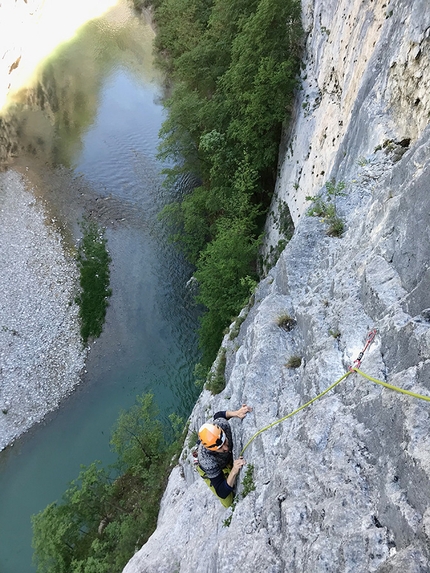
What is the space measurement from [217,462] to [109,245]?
18083mm

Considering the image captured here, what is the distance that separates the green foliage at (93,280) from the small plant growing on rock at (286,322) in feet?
45.1

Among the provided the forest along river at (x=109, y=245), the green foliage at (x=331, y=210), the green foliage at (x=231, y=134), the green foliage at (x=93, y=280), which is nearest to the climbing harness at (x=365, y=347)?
the green foliage at (x=331, y=210)

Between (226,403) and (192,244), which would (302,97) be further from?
(226,403)

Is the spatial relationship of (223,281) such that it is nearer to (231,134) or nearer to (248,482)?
(231,134)

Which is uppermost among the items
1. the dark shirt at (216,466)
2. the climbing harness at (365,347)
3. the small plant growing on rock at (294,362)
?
the climbing harness at (365,347)

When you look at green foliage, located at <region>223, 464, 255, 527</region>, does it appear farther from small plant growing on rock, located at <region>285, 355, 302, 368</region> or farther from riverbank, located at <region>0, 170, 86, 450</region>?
riverbank, located at <region>0, 170, 86, 450</region>

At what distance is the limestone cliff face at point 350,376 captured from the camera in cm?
382

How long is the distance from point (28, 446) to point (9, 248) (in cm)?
1101

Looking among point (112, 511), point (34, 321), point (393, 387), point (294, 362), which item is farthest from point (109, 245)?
point (393, 387)

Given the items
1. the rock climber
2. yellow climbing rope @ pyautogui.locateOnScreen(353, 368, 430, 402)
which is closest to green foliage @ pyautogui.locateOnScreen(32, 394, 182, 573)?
the rock climber

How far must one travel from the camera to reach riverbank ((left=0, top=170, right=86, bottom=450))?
56.7ft

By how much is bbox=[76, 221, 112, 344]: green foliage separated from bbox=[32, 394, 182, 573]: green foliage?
6.30 metres

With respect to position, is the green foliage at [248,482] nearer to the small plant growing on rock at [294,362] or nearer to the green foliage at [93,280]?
the small plant growing on rock at [294,362]

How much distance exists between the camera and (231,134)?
663 inches
